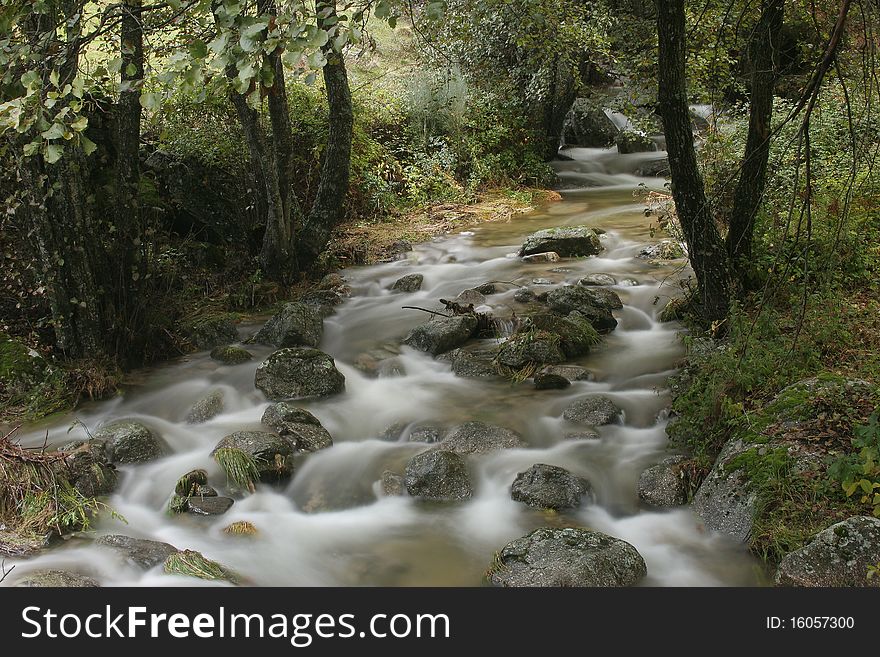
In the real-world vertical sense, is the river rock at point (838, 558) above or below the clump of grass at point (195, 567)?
above

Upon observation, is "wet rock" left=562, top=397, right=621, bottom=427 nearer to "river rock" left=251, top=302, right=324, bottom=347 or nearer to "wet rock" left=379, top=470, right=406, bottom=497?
"wet rock" left=379, top=470, right=406, bottom=497

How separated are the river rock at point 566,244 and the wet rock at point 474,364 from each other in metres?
3.64

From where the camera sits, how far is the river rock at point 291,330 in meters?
8.83

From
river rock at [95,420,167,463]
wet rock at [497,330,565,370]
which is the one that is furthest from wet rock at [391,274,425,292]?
river rock at [95,420,167,463]

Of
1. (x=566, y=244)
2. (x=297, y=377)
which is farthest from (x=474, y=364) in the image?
(x=566, y=244)

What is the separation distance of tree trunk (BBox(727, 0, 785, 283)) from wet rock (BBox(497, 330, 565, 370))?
6.12 ft

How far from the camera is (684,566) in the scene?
4898 mm

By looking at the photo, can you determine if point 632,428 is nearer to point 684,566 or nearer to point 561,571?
point 684,566

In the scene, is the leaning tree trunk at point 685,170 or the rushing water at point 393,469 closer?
the rushing water at point 393,469

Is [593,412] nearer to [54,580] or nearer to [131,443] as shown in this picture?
[131,443]

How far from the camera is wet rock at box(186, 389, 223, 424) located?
721 centimetres

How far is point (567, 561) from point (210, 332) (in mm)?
5585

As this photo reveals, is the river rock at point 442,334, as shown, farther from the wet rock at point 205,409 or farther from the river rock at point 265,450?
the river rock at point 265,450

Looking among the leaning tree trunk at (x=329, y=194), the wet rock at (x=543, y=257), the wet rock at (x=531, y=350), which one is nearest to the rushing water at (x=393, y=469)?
the wet rock at (x=531, y=350)
